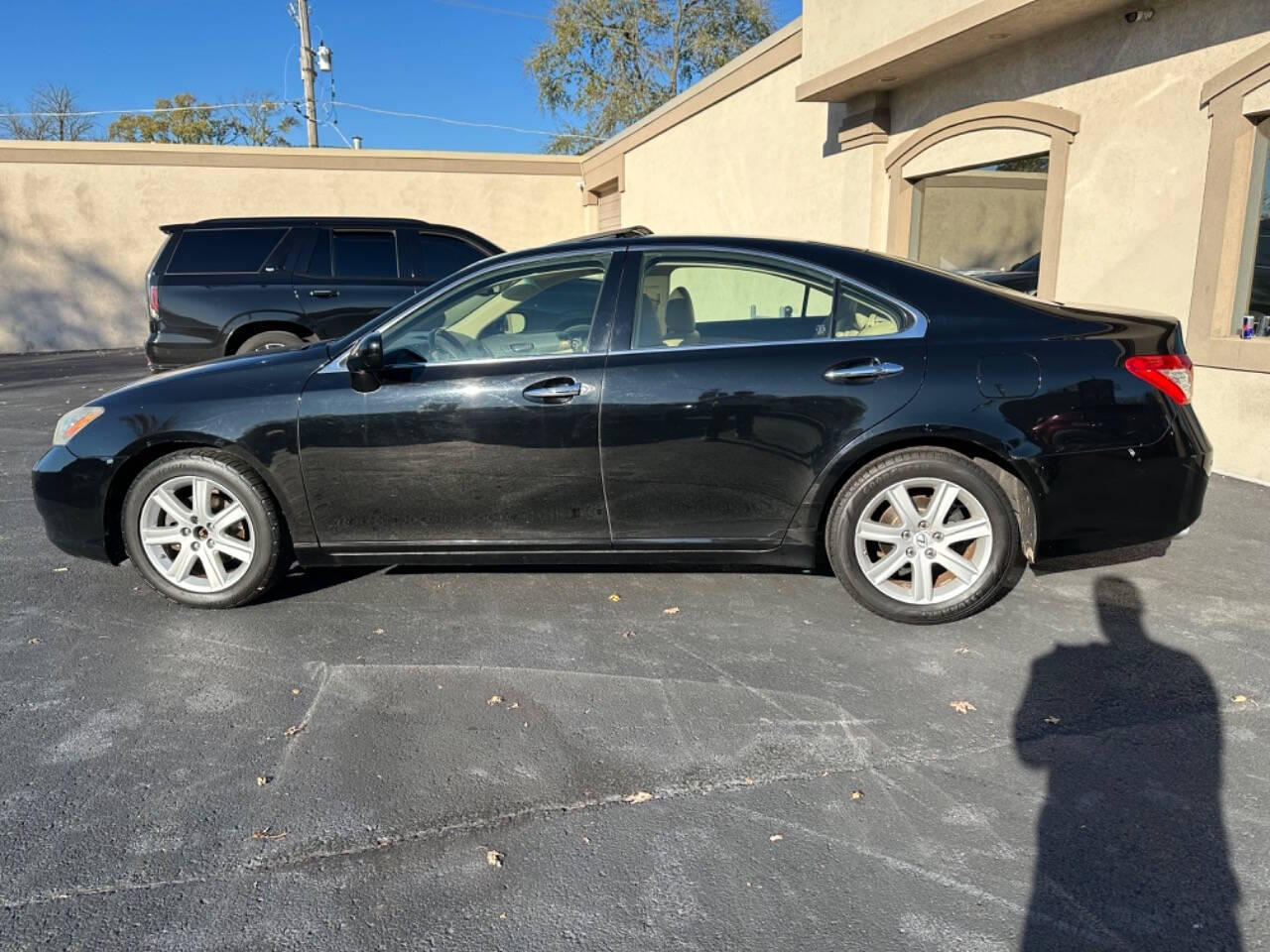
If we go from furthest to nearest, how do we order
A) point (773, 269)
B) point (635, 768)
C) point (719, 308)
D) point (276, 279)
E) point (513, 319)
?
point (276, 279), point (719, 308), point (513, 319), point (773, 269), point (635, 768)

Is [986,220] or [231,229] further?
[986,220]

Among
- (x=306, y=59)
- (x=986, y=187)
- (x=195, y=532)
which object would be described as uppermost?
(x=306, y=59)

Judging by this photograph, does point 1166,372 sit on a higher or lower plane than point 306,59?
lower

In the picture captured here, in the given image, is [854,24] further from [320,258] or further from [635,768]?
[635,768]

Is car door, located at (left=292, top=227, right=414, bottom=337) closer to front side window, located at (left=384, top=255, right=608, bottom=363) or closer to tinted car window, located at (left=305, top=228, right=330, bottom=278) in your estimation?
tinted car window, located at (left=305, top=228, right=330, bottom=278)

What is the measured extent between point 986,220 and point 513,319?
24.5 ft

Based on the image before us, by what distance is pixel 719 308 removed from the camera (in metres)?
4.32

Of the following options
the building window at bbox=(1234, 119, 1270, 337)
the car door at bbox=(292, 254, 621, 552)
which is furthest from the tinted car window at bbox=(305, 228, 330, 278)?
the building window at bbox=(1234, 119, 1270, 337)

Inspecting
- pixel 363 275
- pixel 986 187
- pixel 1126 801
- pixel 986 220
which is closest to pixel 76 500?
pixel 1126 801

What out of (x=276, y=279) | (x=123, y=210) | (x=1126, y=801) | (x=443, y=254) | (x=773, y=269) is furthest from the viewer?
(x=123, y=210)

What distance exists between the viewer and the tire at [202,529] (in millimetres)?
4027

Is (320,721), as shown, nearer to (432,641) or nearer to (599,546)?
(432,641)

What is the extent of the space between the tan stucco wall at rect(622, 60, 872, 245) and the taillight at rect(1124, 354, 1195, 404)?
6.24 m

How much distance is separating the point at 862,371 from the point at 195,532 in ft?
9.93
